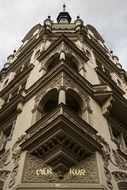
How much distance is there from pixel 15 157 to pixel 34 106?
10.6ft

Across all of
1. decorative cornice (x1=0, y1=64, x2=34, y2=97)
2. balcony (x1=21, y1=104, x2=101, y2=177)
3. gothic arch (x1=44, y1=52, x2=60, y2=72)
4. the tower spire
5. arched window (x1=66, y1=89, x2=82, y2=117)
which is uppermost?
the tower spire

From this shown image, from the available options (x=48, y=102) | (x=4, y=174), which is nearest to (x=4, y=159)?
(x=4, y=174)

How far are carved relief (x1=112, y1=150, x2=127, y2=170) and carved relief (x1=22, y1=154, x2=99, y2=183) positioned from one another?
1743 mm

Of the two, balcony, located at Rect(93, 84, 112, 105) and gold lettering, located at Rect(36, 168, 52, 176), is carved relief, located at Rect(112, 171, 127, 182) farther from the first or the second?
balcony, located at Rect(93, 84, 112, 105)

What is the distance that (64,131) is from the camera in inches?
464

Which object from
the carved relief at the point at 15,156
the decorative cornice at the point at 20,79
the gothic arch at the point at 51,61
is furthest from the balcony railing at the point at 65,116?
the decorative cornice at the point at 20,79

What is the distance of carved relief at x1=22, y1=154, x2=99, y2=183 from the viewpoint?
428 inches

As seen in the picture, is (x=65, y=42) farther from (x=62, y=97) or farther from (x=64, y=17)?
(x=64, y=17)

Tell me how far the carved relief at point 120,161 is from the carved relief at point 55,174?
1.74 m

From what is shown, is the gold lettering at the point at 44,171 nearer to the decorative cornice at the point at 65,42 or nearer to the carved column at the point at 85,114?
the carved column at the point at 85,114

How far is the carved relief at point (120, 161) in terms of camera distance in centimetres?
1321

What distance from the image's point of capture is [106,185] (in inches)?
432

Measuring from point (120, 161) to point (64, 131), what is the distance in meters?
3.28

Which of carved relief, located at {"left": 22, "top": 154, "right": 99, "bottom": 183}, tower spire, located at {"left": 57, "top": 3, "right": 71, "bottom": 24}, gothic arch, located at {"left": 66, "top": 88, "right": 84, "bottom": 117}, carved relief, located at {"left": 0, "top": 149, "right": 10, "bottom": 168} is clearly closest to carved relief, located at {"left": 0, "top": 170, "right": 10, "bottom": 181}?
carved relief, located at {"left": 0, "top": 149, "right": 10, "bottom": 168}
